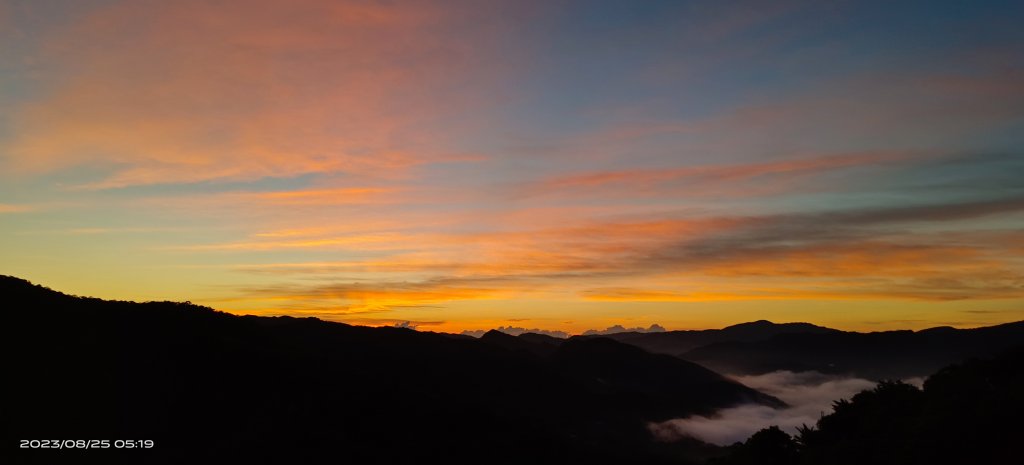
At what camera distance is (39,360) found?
307ft

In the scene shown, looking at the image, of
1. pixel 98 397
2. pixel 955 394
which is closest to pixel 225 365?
pixel 98 397

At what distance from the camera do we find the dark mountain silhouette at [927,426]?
36.0 meters

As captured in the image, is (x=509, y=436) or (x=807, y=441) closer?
(x=807, y=441)

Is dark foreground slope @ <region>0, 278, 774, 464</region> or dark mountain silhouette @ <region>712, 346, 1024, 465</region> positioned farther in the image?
dark foreground slope @ <region>0, 278, 774, 464</region>

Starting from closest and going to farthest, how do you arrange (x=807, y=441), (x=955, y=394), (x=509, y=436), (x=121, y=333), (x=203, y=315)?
(x=955, y=394) < (x=807, y=441) < (x=121, y=333) < (x=203, y=315) < (x=509, y=436)

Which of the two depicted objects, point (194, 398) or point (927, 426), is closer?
point (927, 426)

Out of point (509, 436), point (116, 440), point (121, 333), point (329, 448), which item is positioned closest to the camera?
point (116, 440)

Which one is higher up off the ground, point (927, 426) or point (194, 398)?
point (927, 426)

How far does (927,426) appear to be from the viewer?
40.3 m

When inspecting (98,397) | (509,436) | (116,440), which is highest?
(98,397)

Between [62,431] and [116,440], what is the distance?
758cm

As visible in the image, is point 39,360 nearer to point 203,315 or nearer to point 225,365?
point 225,365

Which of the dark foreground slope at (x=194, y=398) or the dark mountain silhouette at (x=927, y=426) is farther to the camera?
the dark foreground slope at (x=194, y=398)

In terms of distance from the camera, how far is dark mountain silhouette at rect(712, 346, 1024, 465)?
36.0m
